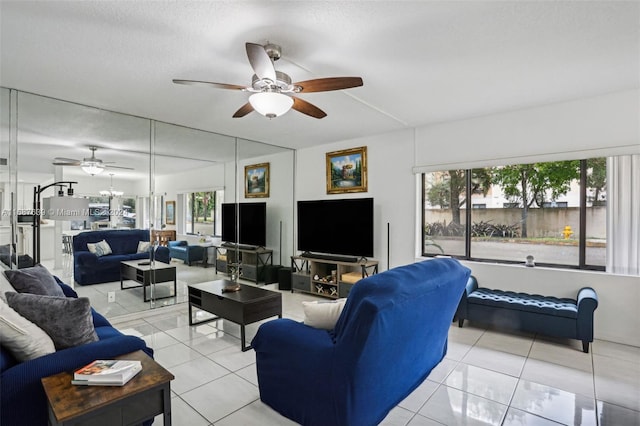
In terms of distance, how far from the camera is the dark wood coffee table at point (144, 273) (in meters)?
4.14

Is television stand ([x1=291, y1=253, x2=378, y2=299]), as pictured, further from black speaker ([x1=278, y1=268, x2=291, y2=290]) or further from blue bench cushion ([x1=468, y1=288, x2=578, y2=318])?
blue bench cushion ([x1=468, y1=288, x2=578, y2=318])

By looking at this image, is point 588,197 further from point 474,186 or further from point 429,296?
point 429,296

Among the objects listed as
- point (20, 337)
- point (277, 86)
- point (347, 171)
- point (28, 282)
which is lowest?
point (20, 337)

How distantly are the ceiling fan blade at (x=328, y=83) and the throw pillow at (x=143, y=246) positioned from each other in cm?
316

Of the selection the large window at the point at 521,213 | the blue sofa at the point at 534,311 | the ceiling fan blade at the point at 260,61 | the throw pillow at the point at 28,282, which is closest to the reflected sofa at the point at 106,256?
the throw pillow at the point at 28,282

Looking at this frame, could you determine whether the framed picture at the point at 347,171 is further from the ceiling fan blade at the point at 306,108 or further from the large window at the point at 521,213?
the ceiling fan blade at the point at 306,108

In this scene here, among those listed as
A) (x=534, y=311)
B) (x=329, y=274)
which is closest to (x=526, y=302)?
(x=534, y=311)

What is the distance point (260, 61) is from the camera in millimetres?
2039

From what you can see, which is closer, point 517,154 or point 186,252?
point 517,154

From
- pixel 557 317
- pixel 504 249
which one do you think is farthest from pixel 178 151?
pixel 557 317

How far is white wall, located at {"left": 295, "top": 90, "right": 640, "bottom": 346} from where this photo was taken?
10.7 feet

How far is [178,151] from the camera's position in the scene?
474 centimetres

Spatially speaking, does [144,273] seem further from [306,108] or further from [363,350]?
[363,350]

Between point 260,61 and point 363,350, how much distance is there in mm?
1826
